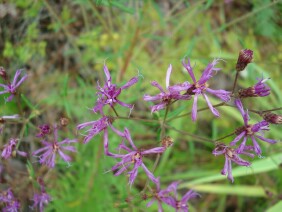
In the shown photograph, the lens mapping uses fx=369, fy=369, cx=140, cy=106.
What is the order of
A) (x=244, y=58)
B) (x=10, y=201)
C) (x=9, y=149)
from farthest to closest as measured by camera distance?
(x=10, y=201)
(x=9, y=149)
(x=244, y=58)

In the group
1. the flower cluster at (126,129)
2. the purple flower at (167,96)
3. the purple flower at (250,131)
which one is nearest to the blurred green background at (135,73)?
the flower cluster at (126,129)

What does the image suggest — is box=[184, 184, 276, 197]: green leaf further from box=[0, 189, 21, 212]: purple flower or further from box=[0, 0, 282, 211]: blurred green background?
box=[0, 189, 21, 212]: purple flower

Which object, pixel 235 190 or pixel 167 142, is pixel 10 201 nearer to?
pixel 167 142

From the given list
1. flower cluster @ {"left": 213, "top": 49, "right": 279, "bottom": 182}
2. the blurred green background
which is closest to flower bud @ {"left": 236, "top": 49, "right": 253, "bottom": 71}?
flower cluster @ {"left": 213, "top": 49, "right": 279, "bottom": 182}

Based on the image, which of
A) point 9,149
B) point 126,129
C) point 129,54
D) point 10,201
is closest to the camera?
point 126,129

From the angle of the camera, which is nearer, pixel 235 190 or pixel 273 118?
pixel 273 118

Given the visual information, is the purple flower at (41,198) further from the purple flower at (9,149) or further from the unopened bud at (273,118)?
the unopened bud at (273,118)

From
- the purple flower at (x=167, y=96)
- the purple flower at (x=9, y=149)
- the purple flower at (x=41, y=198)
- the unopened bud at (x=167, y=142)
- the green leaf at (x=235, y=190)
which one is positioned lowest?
the green leaf at (x=235, y=190)

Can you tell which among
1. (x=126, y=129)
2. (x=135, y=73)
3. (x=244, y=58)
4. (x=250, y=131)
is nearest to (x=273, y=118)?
(x=250, y=131)
